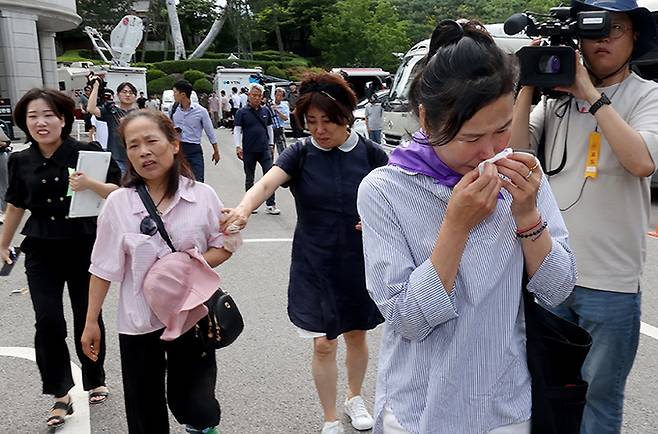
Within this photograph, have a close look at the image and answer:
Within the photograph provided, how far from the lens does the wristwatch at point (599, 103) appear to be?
6.91 ft

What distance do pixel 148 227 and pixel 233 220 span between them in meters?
0.36

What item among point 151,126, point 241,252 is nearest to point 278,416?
point 151,126

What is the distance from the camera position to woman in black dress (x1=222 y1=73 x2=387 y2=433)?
10.0 feet

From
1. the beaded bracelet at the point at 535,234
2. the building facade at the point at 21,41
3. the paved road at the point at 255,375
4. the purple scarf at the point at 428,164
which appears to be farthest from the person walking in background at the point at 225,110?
the beaded bracelet at the point at 535,234

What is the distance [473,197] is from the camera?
Result: 1365 mm

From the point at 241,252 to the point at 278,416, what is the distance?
145 inches

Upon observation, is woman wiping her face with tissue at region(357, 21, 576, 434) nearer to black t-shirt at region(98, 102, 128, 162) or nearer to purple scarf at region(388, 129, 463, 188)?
purple scarf at region(388, 129, 463, 188)

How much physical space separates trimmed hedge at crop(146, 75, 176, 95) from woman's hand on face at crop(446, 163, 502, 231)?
120 feet

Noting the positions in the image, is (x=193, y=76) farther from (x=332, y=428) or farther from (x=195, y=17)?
(x=332, y=428)

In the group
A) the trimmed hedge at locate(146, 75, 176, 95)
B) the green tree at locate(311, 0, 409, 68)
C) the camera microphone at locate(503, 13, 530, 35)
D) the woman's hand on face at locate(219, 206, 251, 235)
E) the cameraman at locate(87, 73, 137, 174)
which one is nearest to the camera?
the camera microphone at locate(503, 13, 530, 35)

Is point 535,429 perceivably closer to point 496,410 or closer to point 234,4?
point 496,410

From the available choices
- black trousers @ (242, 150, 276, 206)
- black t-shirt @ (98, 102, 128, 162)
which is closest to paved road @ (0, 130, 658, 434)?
black t-shirt @ (98, 102, 128, 162)

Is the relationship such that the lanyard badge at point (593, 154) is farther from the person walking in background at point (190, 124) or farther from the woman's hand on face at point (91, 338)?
the person walking in background at point (190, 124)

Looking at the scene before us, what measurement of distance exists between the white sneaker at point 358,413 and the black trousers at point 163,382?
35.1 inches
